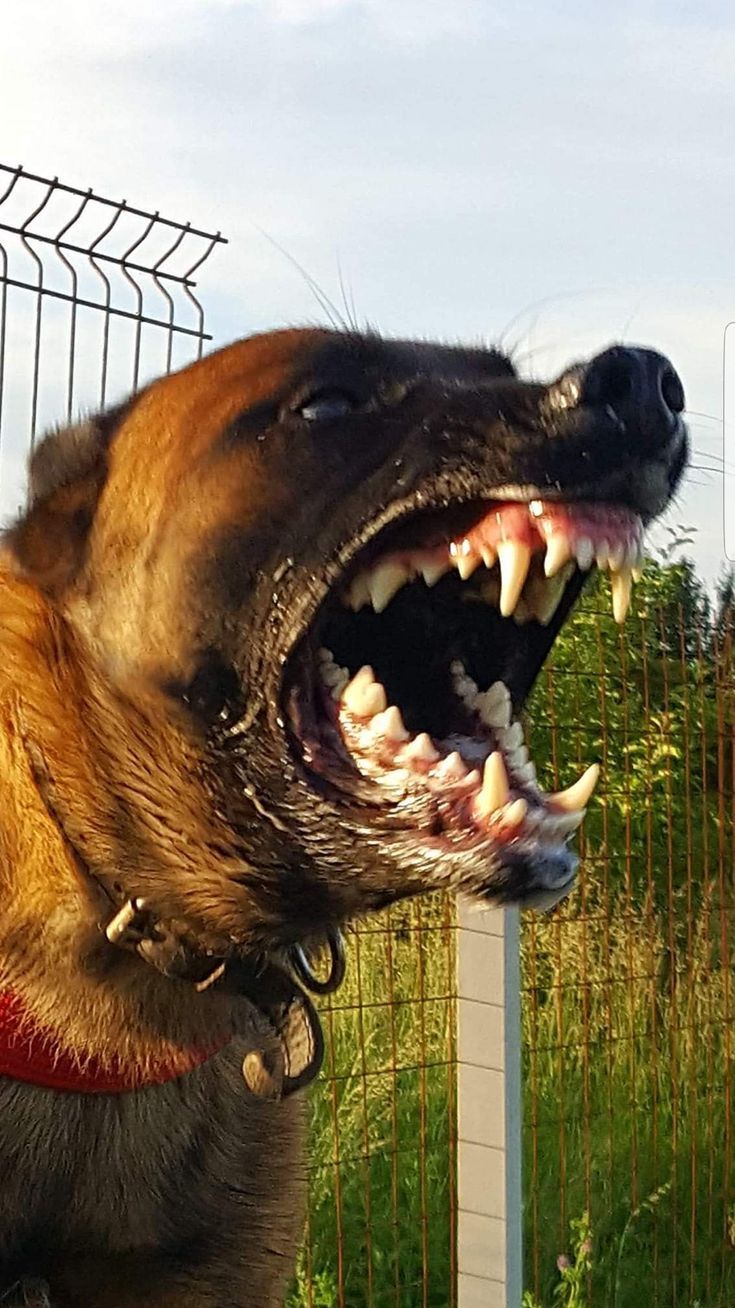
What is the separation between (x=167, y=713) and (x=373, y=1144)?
2748 millimetres

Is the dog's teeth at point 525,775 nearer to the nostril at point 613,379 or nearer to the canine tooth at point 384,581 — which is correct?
the canine tooth at point 384,581

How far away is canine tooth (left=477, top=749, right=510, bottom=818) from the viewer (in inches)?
75.4

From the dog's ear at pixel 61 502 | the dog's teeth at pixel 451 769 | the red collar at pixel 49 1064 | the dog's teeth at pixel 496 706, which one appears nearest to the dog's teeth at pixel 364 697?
the dog's teeth at pixel 451 769

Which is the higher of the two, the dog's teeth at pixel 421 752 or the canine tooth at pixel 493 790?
the dog's teeth at pixel 421 752

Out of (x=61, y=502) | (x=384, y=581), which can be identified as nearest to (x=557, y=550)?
(x=384, y=581)

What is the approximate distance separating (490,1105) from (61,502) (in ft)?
6.27

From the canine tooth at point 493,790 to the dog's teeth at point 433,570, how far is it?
25cm

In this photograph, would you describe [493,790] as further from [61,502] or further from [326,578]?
[61,502]

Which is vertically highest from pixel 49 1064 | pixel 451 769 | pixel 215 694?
pixel 215 694

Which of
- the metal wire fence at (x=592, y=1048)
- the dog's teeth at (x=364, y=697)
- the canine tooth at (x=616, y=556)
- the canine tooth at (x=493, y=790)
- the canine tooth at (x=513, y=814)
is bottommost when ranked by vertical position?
the metal wire fence at (x=592, y=1048)

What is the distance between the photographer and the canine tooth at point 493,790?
75.4 inches

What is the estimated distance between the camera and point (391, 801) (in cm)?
196

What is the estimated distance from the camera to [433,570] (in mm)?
2004

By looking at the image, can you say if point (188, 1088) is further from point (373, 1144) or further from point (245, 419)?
point (373, 1144)
